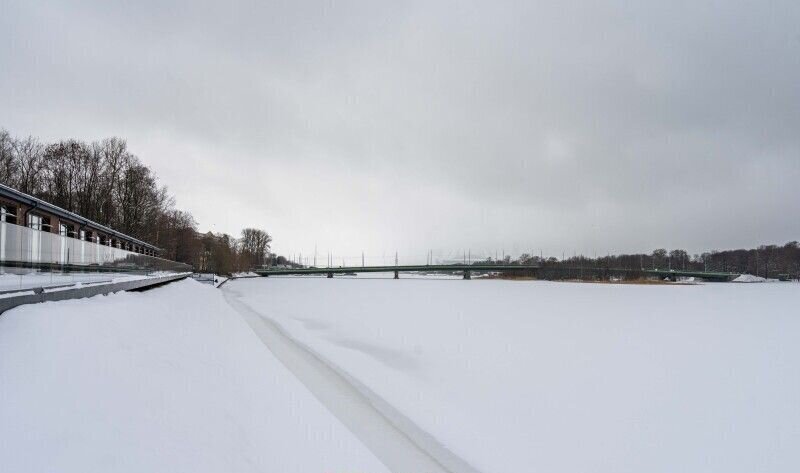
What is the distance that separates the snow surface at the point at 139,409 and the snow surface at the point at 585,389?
6.60ft

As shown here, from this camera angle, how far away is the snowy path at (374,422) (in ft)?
21.2

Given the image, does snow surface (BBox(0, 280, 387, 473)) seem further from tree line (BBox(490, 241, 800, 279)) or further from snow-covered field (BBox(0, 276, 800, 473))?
tree line (BBox(490, 241, 800, 279))

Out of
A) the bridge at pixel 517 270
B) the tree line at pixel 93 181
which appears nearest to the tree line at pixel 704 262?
the bridge at pixel 517 270

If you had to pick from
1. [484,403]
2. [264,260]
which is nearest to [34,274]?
[484,403]

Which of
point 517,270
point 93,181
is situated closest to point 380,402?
point 93,181

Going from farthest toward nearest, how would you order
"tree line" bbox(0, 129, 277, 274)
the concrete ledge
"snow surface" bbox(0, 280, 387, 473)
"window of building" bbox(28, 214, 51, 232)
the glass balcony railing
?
"tree line" bbox(0, 129, 277, 274)
"window of building" bbox(28, 214, 51, 232)
the glass balcony railing
the concrete ledge
"snow surface" bbox(0, 280, 387, 473)

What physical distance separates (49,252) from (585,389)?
14.3 m

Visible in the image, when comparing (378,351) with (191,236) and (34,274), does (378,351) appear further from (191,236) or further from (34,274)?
(191,236)

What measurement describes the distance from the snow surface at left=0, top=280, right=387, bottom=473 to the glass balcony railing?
1449 mm

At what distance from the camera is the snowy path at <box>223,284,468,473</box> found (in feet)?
21.2

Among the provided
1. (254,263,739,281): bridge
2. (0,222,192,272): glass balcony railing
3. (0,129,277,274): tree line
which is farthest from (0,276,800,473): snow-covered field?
(254,263,739,281): bridge

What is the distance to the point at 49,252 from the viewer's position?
12.3m

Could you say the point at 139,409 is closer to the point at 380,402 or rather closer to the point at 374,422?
the point at 374,422

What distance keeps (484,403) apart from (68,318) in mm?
8357
